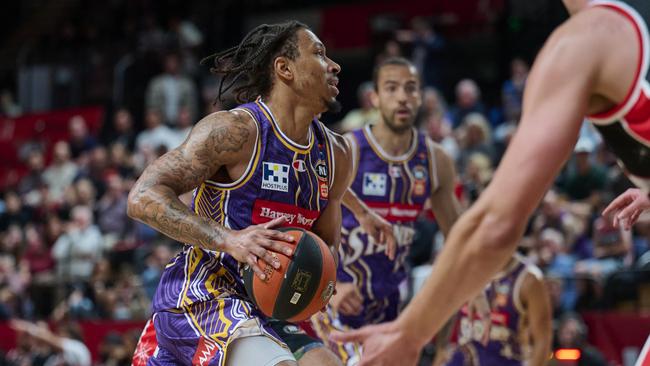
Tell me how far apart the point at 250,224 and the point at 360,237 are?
218cm

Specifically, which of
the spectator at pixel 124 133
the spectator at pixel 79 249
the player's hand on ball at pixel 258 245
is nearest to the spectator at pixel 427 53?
the spectator at pixel 124 133

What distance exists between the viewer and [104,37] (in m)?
20.7

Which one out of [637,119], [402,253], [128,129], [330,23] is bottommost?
[402,253]

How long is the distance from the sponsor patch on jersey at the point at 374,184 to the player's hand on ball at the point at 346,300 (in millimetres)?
676

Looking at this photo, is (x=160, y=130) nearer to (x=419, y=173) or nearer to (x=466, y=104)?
(x=466, y=104)

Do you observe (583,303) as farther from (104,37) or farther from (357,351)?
(104,37)

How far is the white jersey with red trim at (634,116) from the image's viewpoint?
262 centimetres

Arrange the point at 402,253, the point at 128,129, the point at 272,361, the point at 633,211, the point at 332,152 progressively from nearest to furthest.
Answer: the point at 633,211 < the point at 272,361 < the point at 332,152 < the point at 402,253 < the point at 128,129

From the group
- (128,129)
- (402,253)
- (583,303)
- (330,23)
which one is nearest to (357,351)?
(402,253)

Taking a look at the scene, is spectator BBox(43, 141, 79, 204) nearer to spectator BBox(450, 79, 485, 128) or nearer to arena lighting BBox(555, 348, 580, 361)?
spectator BBox(450, 79, 485, 128)

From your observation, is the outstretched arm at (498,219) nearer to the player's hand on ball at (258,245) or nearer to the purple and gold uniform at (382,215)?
the player's hand on ball at (258,245)

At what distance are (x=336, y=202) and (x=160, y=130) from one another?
35.3 ft

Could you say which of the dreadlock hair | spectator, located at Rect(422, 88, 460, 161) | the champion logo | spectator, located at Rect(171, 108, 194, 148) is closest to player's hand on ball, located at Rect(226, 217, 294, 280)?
the champion logo

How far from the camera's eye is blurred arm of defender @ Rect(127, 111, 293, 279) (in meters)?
4.23
